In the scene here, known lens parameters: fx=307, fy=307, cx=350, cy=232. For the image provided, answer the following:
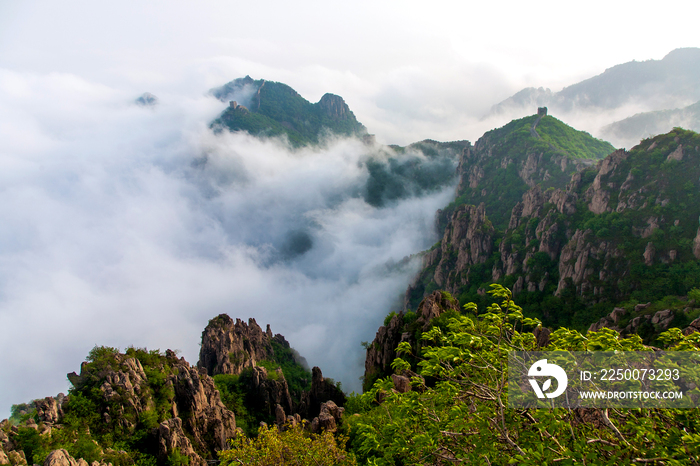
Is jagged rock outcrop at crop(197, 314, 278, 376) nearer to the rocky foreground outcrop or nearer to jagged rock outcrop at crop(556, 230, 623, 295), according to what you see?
the rocky foreground outcrop

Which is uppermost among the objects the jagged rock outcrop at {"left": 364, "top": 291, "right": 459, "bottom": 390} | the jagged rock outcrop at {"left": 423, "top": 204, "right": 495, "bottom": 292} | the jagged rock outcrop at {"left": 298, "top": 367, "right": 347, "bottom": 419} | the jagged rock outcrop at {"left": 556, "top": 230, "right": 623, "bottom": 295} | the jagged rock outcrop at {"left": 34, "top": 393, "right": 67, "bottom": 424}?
the jagged rock outcrop at {"left": 423, "top": 204, "right": 495, "bottom": 292}

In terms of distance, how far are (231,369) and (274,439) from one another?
72.2 metres

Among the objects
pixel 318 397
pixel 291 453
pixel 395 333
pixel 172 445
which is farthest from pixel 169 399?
pixel 395 333

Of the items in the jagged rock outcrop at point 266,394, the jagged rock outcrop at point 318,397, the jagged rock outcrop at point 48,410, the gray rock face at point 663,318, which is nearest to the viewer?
the jagged rock outcrop at point 48,410

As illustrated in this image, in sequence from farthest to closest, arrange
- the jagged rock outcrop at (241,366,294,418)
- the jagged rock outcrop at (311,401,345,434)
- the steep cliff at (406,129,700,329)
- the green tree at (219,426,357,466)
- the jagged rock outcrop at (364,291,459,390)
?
the jagged rock outcrop at (241,366,294,418), the steep cliff at (406,129,700,329), the jagged rock outcrop at (364,291,459,390), the jagged rock outcrop at (311,401,345,434), the green tree at (219,426,357,466)

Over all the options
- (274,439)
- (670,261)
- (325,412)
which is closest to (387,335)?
(325,412)

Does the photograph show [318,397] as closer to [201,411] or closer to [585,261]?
[201,411]

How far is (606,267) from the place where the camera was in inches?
2936
